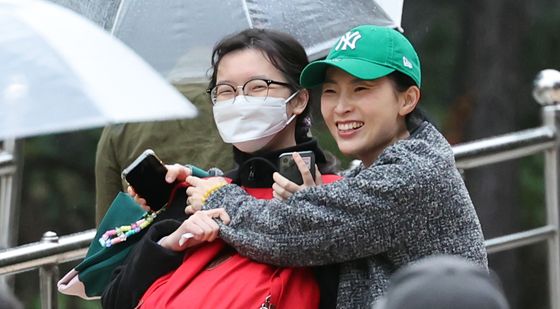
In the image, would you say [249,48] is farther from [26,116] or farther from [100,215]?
[100,215]

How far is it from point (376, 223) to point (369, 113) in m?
0.32

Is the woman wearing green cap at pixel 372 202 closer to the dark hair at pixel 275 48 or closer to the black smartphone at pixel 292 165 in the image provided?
the black smartphone at pixel 292 165

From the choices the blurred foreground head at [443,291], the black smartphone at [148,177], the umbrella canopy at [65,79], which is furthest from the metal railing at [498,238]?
the blurred foreground head at [443,291]

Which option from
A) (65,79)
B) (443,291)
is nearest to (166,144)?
(65,79)

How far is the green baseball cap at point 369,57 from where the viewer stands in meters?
3.69

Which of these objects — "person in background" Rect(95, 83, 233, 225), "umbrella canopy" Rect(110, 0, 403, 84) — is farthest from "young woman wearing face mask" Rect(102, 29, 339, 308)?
"person in background" Rect(95, 83, 233, 225)

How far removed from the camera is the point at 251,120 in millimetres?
3922

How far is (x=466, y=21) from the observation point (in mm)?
12406

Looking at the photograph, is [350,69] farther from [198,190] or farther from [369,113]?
[198,190]

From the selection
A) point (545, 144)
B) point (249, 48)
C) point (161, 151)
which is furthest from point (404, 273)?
point (545, 144)

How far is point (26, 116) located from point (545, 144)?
267 centimetres

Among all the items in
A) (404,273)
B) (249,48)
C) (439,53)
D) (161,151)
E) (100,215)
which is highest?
(404,273)

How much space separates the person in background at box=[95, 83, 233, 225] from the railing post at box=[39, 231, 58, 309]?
10.4 inches

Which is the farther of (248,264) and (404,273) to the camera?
(248,264)
